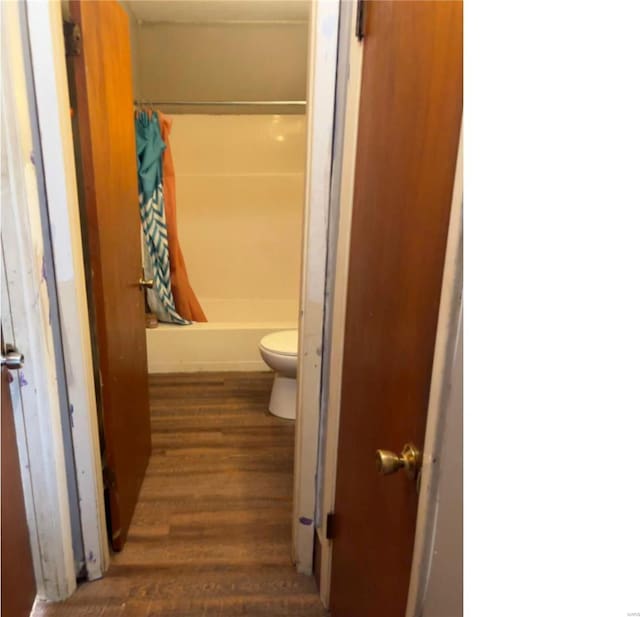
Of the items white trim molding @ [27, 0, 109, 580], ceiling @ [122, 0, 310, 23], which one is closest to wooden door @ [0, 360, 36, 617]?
white trim molding @ [27, 0, 109, 580]

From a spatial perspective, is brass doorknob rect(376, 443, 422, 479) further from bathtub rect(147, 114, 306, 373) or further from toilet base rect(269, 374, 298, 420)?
bathtub rect(147, 114, 306, 373)

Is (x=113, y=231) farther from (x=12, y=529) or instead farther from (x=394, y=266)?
(x=394, y=266)

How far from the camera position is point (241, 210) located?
12.0ft

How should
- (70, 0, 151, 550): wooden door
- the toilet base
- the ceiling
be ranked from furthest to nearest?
the ceiling, the toilet base, (70, 0, 151, 550): wooden door

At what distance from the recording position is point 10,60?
3.27ft

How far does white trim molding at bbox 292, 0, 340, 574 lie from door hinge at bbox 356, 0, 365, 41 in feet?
0.43

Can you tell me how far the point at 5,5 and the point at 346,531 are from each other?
1461mm

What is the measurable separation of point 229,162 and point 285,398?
2048 millimetres

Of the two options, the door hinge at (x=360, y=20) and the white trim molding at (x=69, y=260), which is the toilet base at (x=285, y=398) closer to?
the white trim molding at (x=69, y=260)

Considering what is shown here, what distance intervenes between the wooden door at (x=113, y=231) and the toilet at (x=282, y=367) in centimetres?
71

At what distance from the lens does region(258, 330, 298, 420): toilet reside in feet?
7.64

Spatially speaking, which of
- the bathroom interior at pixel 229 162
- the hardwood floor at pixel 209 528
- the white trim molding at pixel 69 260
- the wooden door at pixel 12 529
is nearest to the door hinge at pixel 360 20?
the white trim molding at pixel 69 260
